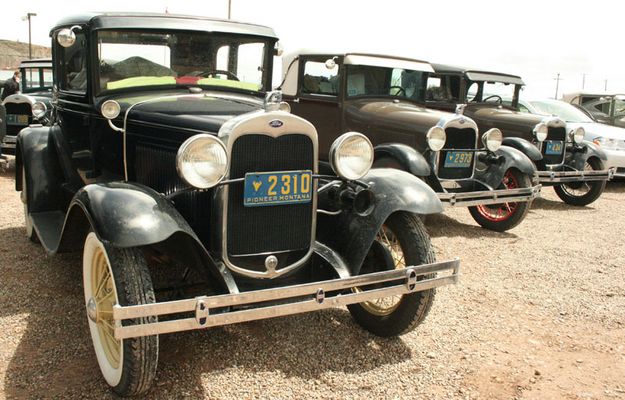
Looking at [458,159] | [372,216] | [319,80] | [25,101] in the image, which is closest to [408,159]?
[458,159]

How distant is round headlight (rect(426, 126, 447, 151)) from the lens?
6.01m

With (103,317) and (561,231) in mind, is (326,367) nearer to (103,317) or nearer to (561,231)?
(103,317)

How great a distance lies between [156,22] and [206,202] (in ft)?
4.89

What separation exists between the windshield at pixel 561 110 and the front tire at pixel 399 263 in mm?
8106

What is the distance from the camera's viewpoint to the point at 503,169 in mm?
6336

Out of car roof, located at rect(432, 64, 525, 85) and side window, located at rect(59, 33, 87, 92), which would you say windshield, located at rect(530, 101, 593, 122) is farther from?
side window, located at rect(59, 33, 87, 92)

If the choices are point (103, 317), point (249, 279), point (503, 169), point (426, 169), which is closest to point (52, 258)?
point (103, 317)

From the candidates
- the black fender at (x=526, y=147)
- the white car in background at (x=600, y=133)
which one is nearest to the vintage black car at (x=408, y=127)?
the black fender at (x=526, y=147)

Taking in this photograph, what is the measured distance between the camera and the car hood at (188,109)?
3158 millimetres

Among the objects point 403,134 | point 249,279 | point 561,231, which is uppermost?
point 403,134

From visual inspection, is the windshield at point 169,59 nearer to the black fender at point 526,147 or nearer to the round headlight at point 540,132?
the black fender at point 526,147

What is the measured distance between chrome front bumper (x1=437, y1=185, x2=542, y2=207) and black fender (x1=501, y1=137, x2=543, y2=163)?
4.97ft

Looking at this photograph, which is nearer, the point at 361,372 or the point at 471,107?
the point at 361,372

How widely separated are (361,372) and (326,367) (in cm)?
19
